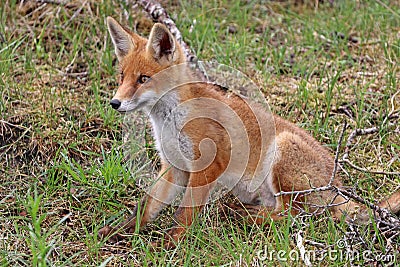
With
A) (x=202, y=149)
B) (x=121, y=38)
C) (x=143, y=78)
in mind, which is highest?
(x=121, y=38)

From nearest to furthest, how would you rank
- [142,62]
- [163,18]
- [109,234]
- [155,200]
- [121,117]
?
[109,234] < [142,62] < [155,200] < [121,117] < [163,18]

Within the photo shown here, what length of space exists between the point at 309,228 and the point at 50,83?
3.17 metres

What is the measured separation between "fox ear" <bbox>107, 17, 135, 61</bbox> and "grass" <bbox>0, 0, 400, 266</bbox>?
0.88 m

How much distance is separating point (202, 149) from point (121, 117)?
1353 mm

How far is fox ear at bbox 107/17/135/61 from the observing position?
4763 mm

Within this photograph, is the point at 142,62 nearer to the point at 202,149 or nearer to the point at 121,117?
the point at 202,149

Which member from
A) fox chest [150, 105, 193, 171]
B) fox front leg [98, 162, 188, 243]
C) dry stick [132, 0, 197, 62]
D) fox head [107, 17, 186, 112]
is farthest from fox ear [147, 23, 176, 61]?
dry stick [132, 0, 197, 62]

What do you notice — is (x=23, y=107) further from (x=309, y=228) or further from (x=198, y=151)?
(x=309, y=228)

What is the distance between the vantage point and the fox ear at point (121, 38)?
476cm

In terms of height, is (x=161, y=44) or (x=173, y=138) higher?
(x=161, y=44)

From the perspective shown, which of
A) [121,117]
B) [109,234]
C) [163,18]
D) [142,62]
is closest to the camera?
[109,234]

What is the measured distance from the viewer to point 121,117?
18.5ft

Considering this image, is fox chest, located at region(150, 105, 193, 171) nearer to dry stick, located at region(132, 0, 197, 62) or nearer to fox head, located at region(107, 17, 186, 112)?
fox head, located at region(107, 17, 186, 112)

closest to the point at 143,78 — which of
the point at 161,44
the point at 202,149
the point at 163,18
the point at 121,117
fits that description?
the point at 161,44
